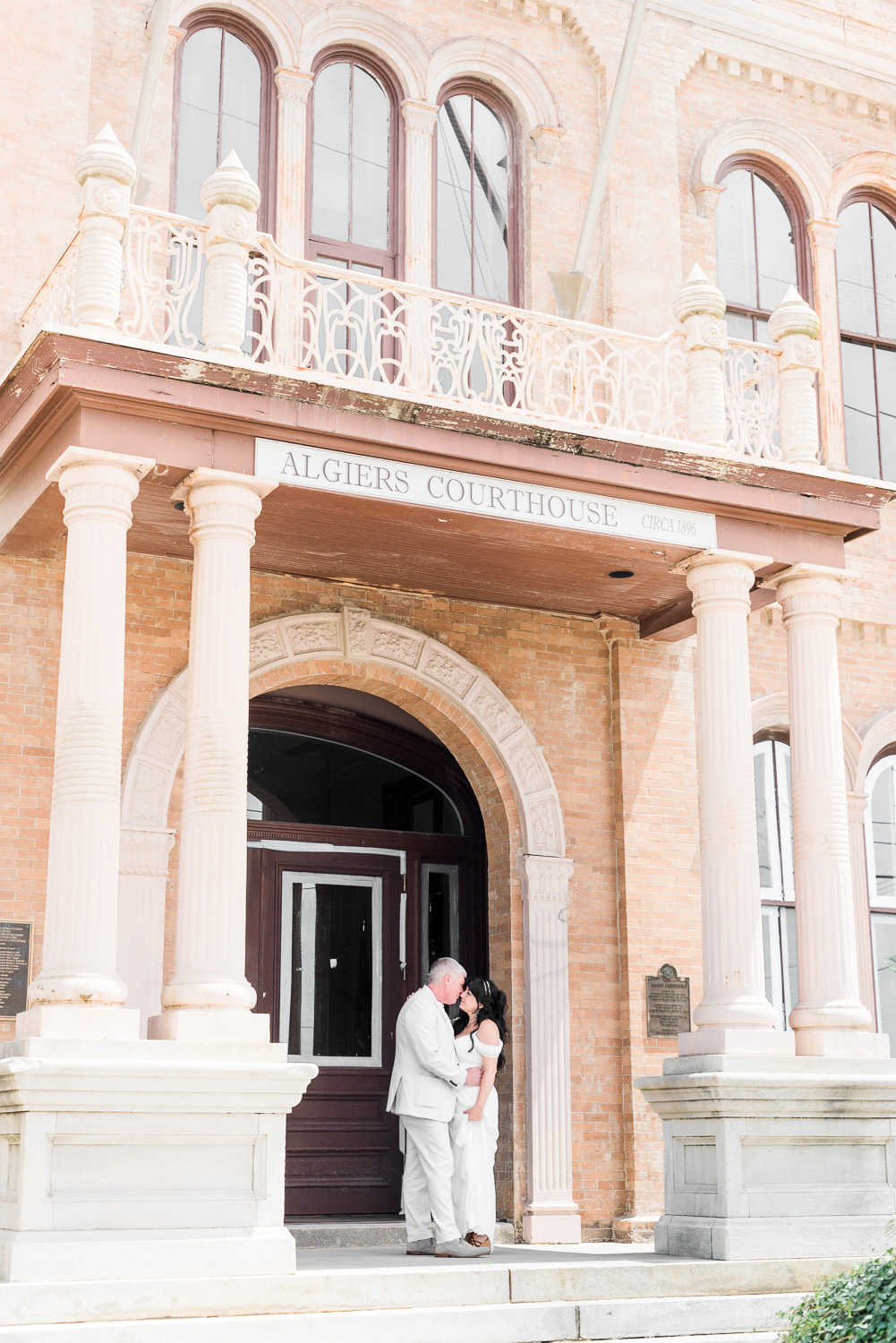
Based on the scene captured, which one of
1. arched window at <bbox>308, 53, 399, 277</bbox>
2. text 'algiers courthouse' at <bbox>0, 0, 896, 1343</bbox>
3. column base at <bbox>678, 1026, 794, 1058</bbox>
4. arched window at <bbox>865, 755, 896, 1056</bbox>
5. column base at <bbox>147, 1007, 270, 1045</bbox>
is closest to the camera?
column base at <bbox>147, 1007, 270, 1045</bbox>

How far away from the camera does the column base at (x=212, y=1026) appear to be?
9.04m

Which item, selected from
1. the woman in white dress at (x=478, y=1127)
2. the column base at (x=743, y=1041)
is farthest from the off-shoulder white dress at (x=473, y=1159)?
the column base at (x=743, y=1041)

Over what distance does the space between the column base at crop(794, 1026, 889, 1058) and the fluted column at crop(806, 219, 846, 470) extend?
5724 millimetres

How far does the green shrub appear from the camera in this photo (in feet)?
20.3

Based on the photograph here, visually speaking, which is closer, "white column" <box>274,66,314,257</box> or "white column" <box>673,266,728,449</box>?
"white column" <box>673,266,728,449</box>

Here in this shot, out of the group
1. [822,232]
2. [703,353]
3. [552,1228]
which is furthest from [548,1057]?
[822,232]

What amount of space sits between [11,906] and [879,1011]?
7.48m

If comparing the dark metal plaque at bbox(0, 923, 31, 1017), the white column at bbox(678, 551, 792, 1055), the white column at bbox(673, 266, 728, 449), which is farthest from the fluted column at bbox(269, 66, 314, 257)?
the dark metal plaque at bbox(0, 923, 31, 1017)

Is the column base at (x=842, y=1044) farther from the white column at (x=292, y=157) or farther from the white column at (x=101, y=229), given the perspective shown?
the white column at (x=292, y=157)

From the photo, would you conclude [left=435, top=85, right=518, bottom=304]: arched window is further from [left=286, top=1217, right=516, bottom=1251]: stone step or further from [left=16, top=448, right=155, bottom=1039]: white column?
[left=286, top=1217, right=516, bottom=1251]: stone step

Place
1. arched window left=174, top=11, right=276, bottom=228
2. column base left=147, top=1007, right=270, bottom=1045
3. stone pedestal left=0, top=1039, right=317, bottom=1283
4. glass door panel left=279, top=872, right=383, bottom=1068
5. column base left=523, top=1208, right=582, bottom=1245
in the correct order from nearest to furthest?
stone pedestal left=0, top=1039, right=317, bottom=1283, column base left=147, top=1007, right=270, bottom=1045, column base left=523, top=1208, right=582, bottom=1245, glass door panel left=279, top=872, right=383, bottom=1068, arched window left=174, top=11, right=276, bottom=228

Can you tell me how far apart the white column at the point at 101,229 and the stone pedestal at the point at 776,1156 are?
19.4 ft

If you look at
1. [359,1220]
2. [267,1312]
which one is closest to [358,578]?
[359,1220]

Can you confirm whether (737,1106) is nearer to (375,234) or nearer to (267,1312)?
(267,1312)
